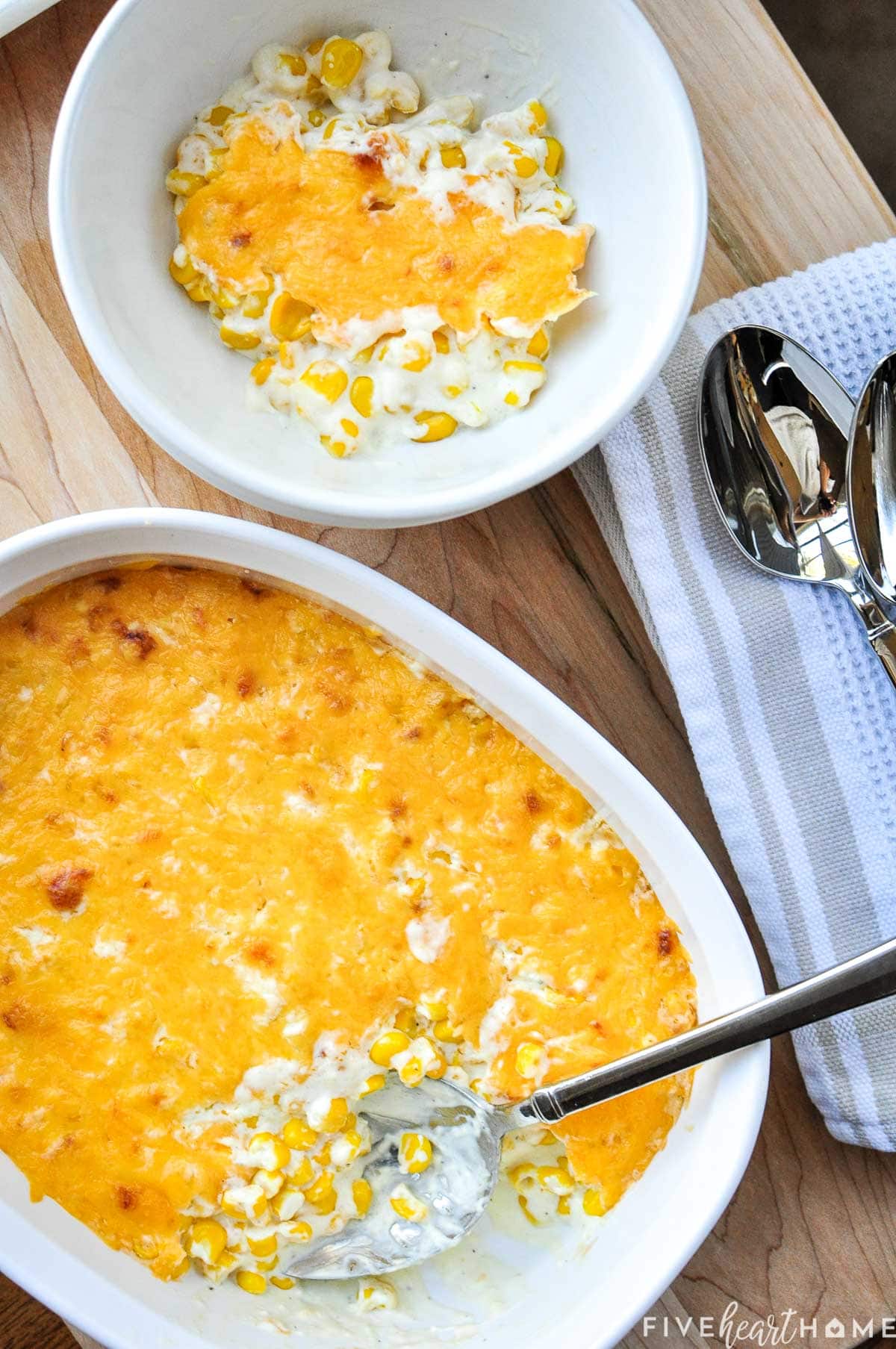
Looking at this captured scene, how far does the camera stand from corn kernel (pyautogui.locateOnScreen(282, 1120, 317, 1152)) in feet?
5.45

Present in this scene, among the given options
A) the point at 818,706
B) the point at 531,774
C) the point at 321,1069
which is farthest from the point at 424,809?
the point at 818,706

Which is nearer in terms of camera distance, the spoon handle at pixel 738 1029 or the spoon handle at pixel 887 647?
the spoon handle at pixel 738 1029

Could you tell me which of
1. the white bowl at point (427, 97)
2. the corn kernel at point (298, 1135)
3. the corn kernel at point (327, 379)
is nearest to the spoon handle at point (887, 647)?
the white bowl at point (427, 97)

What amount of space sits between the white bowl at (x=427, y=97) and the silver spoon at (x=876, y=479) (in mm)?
375

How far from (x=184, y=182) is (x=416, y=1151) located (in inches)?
59.8

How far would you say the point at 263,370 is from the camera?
1626 mm

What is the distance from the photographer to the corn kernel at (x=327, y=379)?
62.2 inches

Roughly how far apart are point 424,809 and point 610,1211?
27.9 inches

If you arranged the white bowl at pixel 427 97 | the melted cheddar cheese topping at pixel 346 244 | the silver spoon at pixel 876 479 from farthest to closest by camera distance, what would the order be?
the silver spoon at pixel 876 479 < the melted cheddar cheese topping at pixel 346 244 < the white bowl at pixel 427 97

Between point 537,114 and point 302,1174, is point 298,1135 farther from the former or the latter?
point 537,114

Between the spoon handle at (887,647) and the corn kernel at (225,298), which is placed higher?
the corn kernel at (225,298)

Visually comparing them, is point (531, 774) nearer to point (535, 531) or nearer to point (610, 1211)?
point (535, 531)

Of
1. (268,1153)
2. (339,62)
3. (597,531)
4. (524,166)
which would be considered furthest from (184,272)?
(268,1153)

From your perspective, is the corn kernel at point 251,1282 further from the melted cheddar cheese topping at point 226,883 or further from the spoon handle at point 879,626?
the spoon handle at point 879,626
